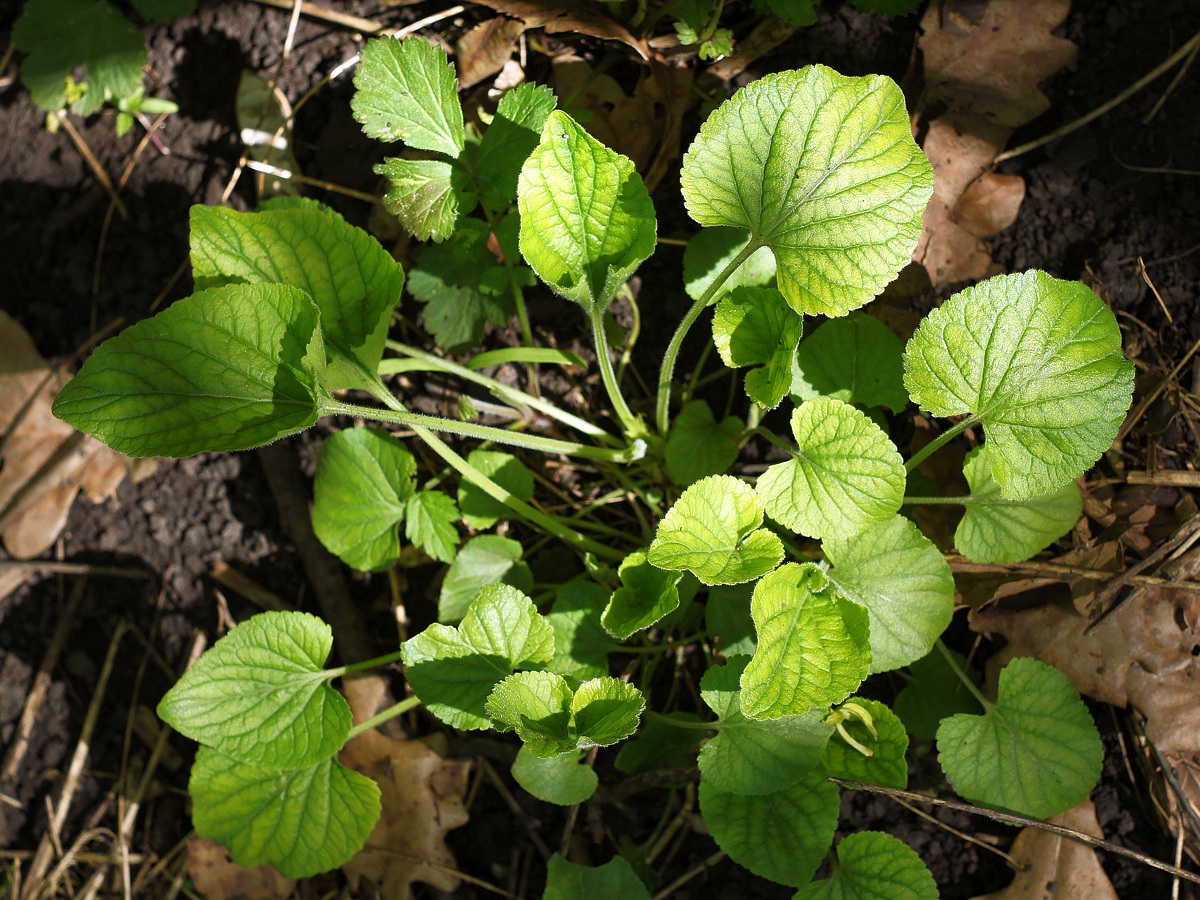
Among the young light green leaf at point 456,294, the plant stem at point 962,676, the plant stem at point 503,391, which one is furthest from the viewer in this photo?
the young light green leaf at point 456,294

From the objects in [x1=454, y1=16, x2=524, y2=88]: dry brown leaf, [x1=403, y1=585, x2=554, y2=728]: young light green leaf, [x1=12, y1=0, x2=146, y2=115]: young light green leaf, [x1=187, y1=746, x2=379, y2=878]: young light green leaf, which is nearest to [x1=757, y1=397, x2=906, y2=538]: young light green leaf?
[x1=403, y1=585, x2=554, y2=728]: young light green leaf

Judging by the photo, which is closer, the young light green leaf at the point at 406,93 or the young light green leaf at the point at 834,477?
the young light green leaf at the point at 834,477

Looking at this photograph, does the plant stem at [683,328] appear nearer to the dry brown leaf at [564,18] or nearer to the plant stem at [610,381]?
the plant stem at [610,381]

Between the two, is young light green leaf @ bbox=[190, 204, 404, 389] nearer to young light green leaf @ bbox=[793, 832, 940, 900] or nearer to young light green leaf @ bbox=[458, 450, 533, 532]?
young light green leaf @ bbox=[458, 450, 533, 532]

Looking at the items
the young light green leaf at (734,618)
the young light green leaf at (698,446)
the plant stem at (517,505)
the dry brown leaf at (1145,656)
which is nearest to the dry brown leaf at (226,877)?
the plant stem at (517,505)

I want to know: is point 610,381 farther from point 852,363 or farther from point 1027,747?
point 1027,747

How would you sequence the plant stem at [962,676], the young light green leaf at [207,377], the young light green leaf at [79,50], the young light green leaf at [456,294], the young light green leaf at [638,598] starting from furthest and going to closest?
the young light green leaf at [79,50] < the young light green leaf at [456,294] < the plant stem at [962,676] < the young light green leaf at [638,598] < the young light green leaf at [207,377]

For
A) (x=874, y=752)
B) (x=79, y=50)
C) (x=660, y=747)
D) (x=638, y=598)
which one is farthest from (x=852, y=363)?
(x=79, y=50)
